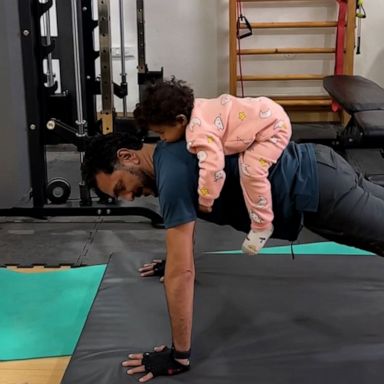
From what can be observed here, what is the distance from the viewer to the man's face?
199cm

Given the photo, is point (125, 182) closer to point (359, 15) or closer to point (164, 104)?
point (164, 104)

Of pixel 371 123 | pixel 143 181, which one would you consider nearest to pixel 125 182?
pixel 143 181

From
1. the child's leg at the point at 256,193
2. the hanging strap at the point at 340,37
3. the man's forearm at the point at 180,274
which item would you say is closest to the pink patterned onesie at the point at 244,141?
the child's leg at the point at 256,193

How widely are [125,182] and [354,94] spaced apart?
2938mm

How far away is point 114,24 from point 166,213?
497 centimetres

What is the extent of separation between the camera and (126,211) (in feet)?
13.4

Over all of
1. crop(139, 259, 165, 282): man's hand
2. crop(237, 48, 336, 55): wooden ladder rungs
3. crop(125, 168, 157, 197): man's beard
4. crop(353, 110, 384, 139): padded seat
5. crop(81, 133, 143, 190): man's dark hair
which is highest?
crop(237, 48, 336, 55): wooden ladder rungs

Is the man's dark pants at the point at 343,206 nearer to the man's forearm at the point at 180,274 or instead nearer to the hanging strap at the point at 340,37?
the man's forearm at the point at 180,274

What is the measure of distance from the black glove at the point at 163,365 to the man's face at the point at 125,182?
1.75 feet

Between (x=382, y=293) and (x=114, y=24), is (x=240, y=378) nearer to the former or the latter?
(x=382, y=293)

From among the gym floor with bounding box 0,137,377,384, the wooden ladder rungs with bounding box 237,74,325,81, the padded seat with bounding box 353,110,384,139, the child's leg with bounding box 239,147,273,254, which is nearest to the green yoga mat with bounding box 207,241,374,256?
the gym floor with bounding box 0,137,377,384

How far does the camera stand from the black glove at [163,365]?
2.07m

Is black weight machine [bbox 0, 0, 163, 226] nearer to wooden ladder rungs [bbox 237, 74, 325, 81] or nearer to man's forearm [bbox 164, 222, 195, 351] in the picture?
man's forearm [bbox 164, 222, 195, 351]

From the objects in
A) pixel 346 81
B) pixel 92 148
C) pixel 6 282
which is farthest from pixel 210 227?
pixel 92 148
